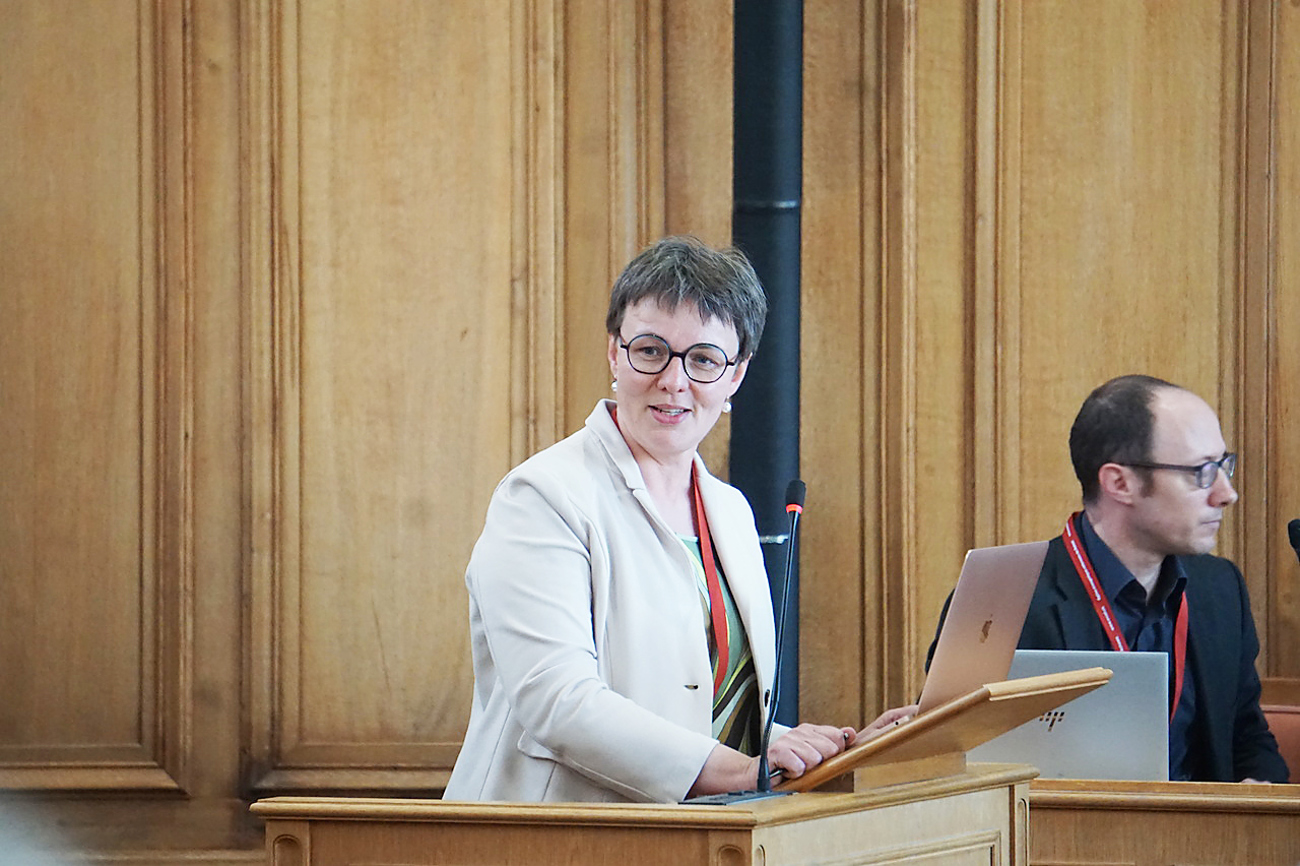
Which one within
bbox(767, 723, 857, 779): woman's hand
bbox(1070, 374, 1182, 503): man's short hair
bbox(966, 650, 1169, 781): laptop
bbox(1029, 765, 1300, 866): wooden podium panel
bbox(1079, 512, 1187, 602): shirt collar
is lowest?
bbox(1029, 765, 1300, 866): wooden podium panel

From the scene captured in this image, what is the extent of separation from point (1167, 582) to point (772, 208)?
1366mm

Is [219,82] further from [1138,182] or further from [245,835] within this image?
[1138,182]

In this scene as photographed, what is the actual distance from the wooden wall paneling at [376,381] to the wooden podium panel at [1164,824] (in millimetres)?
1930

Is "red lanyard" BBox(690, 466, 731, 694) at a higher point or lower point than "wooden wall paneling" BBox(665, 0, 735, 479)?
lower

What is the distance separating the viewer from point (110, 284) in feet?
Result: 14.1

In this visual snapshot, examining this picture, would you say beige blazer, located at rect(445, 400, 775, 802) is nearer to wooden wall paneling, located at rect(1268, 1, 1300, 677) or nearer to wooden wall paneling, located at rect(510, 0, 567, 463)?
wooden wall paneling, located at rect(510, 0, 567, 463)

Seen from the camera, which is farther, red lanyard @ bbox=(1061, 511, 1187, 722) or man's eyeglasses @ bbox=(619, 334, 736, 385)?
red lanyard @ bbox=(1061, 511, 1187, 722)

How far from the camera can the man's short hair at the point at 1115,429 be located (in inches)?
135

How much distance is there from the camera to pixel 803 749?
211 centimetres

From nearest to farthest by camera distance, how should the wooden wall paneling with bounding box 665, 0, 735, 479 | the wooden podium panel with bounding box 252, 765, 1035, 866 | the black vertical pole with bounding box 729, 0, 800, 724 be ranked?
the wooden podium panel with bounding box 252, 765, 1035, 866 < the black vertical pole with bounding box 729, 0, 800, 724 < the wooden wall paneling with bounding box 665, 0, 735, 479

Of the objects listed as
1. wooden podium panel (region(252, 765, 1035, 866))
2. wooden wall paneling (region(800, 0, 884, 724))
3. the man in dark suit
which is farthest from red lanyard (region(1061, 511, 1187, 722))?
wooden podium panel (region(252, 765, 1035, 866))

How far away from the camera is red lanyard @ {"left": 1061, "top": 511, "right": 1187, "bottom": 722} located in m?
3.28

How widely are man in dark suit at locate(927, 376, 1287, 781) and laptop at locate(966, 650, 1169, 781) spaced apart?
46 centimetres

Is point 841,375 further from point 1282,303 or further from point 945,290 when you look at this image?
point 1282,303
